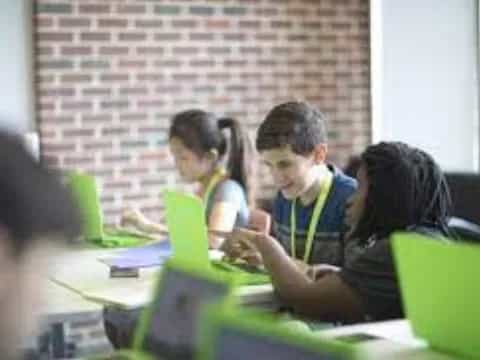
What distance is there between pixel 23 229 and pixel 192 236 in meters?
2.21

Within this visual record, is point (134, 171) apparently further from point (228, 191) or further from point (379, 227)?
point (379, 227)

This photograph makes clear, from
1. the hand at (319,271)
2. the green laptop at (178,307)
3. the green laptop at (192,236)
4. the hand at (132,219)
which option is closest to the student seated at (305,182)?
the green laptop at (192,236)

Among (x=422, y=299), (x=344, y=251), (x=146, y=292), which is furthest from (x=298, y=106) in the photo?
(x=422, y=299)

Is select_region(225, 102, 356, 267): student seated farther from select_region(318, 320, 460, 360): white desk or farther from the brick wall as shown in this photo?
the brick wall

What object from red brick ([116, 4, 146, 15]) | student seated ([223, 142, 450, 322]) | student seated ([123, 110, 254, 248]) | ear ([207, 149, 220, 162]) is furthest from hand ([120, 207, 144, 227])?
student seated ([223, 142, 450, 322])

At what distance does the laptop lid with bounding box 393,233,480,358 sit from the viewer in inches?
85.4

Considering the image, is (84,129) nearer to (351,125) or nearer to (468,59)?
(351,125)

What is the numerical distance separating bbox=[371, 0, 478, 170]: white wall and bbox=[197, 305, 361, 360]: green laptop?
4.75 metres

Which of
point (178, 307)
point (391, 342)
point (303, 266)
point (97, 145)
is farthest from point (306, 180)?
point (97, 145)

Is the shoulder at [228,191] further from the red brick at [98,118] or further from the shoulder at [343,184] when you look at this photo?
the red brick at [98,118]

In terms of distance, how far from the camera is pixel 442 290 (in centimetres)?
226

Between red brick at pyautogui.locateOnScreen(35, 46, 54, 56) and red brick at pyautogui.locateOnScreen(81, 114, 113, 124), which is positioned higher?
red brick at pyautogui.locateOnScreen(35, 46, 54, 56)

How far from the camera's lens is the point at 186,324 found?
1.66 meters

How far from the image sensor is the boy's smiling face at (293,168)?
3504mm
